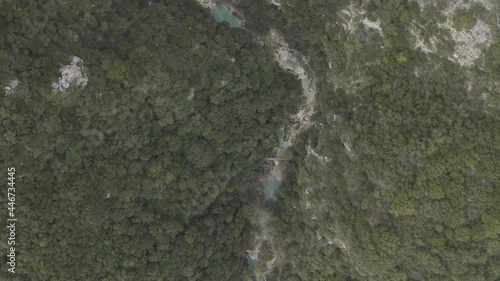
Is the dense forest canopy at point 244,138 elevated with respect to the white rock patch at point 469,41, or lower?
lower

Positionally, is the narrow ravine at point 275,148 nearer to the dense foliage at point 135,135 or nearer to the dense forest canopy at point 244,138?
the dense forest canopy at point 244,138

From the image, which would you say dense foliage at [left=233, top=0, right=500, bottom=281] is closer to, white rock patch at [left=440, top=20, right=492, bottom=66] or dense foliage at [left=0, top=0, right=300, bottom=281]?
white rock patch at [left=440, top=20, right=492, bottom=66]

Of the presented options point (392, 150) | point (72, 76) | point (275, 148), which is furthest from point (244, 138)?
point (72, 76)

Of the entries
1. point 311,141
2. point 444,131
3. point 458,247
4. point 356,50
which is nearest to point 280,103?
point 311,141

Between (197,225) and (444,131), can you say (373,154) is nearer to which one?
(444,131)

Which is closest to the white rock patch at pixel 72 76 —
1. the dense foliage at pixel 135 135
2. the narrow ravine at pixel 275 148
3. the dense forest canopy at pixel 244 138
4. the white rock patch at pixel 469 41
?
the dense forest canopy at pixel 244 138

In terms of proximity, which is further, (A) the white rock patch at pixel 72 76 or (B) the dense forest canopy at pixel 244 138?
(A) the white rock patch at pixel 72 76
